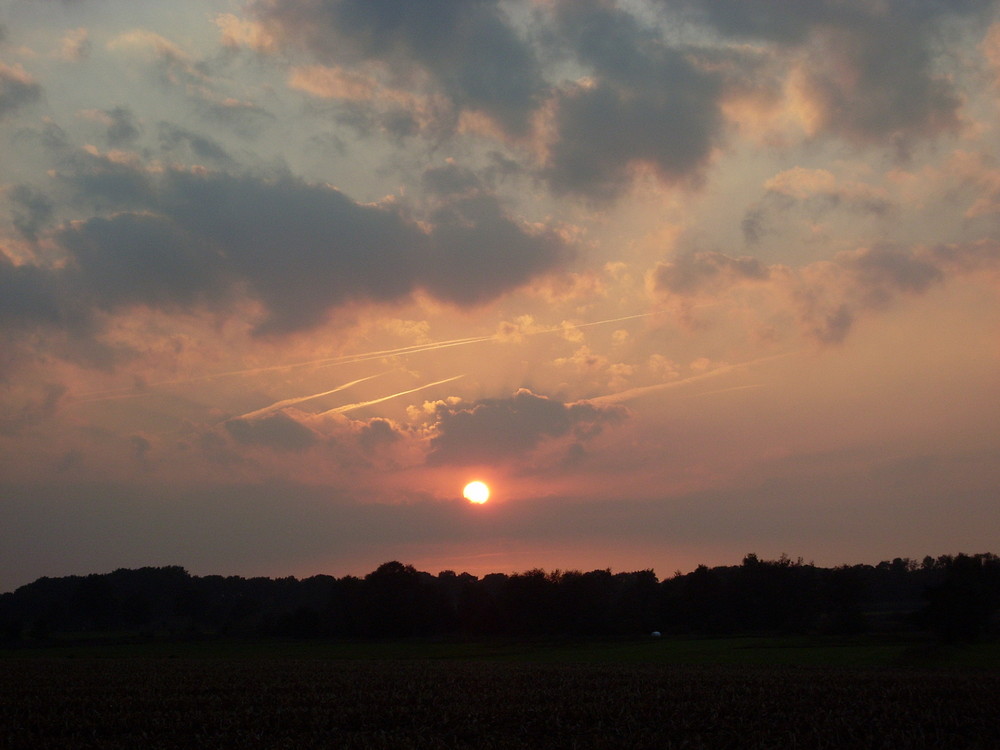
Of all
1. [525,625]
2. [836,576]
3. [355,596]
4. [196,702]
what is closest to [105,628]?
[355,596]

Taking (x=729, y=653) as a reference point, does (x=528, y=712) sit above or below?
above

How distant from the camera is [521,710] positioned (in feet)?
90.7

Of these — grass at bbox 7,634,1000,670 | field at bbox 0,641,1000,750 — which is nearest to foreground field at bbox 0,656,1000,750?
field at bbox 0,641,1000,750

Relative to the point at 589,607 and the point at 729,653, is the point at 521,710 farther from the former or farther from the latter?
the point at 589,607

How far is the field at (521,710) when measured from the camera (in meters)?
22.7

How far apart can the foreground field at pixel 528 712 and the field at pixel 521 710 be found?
0.08 m

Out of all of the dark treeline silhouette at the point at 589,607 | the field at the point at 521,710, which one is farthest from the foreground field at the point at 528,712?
the dark treeline silhouette at the point at 589,607

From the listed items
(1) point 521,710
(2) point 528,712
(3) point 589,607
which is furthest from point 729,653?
(3) point 589,607

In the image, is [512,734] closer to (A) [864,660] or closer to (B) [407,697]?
(B) [407,697]

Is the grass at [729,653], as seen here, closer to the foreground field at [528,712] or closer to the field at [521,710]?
the field at [521,710]

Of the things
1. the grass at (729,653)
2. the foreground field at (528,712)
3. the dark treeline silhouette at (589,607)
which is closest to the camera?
the foreground field at (528,712)

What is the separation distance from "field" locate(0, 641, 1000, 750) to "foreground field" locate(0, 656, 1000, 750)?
0.08 metres

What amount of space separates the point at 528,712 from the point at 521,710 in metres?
0.48

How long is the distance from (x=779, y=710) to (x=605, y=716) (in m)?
6.05
